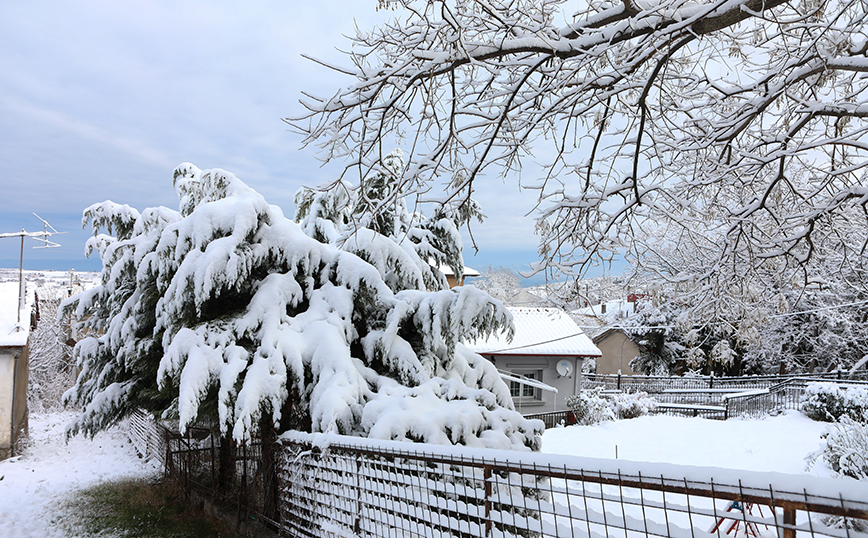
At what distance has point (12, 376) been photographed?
40.9 ft

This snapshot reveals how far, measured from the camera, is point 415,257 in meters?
6.50

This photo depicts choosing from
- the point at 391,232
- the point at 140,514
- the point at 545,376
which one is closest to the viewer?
the point at 140,514

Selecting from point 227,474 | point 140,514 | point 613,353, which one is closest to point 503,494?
point 227,474

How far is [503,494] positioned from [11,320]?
15.4 metres

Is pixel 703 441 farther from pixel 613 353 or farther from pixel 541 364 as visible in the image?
pixel 613 353

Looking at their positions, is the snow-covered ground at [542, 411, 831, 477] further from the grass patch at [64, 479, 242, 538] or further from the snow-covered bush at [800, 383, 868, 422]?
the grass patch at [64, 479, 242, 538]

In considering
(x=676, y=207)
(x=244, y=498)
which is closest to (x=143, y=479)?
(x=244, y=498)

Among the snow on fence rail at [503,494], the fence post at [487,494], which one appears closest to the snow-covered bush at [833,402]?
the snow on fence rail at [503,494]

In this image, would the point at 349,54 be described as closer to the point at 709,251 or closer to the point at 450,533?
the point at 450,533

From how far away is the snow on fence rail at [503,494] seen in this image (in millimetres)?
1548

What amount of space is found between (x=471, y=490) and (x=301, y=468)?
1.87 meters

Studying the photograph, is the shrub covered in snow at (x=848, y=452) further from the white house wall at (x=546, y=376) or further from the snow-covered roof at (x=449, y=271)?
the white house wall at (x=546, y=376)

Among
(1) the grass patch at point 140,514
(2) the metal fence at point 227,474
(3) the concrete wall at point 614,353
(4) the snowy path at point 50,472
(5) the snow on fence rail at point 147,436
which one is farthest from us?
(3) the concrete wall at point 614,353

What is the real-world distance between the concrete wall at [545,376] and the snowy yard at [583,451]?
2952 millimetres
